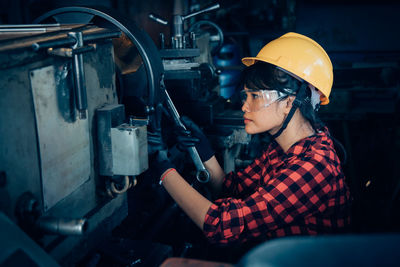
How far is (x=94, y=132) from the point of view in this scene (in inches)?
41.9

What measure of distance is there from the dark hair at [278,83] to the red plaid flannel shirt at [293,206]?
0.15 m

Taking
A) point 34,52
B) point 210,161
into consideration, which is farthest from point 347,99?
point 34,52

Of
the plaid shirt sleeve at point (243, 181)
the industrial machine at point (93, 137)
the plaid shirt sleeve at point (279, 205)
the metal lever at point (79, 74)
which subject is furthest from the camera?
the plaid shirt sleeve at point (243, 181)

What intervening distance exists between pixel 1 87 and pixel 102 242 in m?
0.60

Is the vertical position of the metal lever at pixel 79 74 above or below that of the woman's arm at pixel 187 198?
above

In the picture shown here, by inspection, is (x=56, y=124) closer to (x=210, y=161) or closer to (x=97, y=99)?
(x=97, y=99)

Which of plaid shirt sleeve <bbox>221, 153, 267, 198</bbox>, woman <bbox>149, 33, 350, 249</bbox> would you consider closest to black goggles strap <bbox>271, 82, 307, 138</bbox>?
woman <bbox>149, 33, 350, 249</bbox>

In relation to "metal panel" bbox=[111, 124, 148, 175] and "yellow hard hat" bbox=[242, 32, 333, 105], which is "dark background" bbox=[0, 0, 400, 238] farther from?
"metal panel" bbox=[111, 124, 148, 175]

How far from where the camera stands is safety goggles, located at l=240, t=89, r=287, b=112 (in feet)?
5.11

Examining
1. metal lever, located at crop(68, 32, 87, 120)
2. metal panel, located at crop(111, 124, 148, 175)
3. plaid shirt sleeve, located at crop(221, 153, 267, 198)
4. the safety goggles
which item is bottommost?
plaid shirt sleeve, located at crop(221, 153, 267, 198)

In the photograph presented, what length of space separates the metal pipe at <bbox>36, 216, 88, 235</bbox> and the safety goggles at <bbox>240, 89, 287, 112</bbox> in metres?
0.93

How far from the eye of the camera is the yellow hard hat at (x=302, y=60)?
1.57 m

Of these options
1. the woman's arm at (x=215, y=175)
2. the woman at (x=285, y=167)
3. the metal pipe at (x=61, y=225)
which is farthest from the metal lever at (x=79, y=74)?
the woman's arm at (x=215, y=175)

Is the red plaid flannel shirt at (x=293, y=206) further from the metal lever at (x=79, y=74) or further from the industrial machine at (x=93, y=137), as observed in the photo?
the metal lever at (x=79, y=74)
